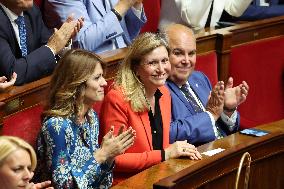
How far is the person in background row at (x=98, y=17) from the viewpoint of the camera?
1.32 metres

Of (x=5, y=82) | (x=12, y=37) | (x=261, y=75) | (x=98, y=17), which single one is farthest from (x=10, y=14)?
(x=261, y=75)

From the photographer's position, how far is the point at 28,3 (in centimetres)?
114

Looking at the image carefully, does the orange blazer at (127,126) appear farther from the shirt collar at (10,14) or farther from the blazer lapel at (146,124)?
the shirt collar at (10,14)

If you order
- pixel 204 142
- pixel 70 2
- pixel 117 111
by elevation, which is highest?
pixel 70 2

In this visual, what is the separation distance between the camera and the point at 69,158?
1.01m

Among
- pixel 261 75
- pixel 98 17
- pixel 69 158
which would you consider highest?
pixel 98 17

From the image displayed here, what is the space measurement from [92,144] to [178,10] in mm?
584

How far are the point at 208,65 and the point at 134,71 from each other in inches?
13.3

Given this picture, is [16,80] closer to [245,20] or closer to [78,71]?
[78,71]

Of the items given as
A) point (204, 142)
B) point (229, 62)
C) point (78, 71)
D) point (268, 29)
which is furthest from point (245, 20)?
point (78, 71)

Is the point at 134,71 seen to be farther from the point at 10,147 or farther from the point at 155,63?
the point at 10,147

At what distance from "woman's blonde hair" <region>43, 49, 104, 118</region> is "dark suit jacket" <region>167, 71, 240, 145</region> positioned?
238 millimetres

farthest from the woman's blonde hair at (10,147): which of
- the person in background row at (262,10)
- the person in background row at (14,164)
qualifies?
the person in background row at (262,10)

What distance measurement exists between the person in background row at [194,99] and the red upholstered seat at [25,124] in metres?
0.25
